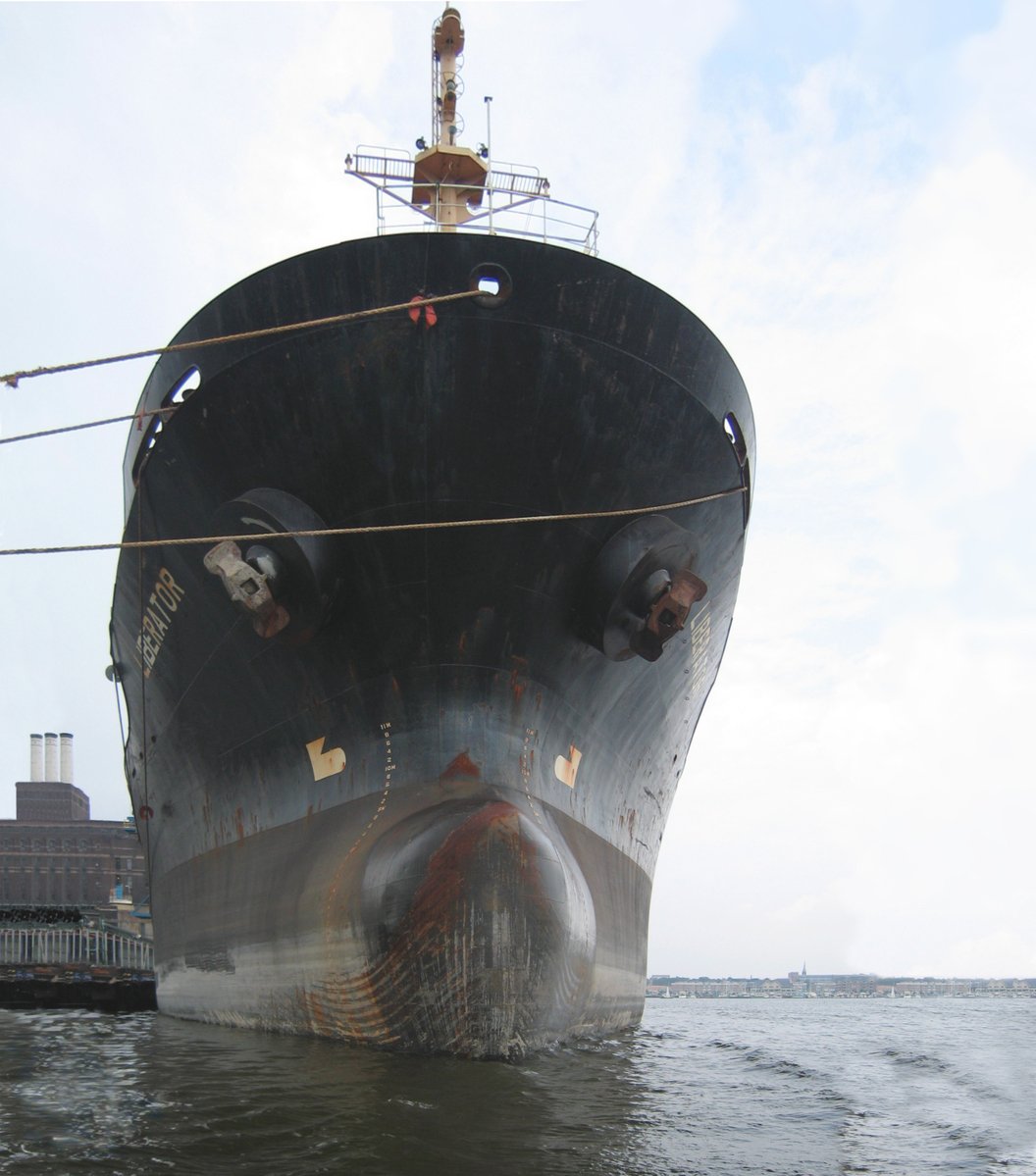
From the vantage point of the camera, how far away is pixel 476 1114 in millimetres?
4973

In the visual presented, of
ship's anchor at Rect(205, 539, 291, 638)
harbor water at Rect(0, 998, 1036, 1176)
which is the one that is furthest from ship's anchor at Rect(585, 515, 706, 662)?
harbor water at Rect(0, 998, 1036, 1176)

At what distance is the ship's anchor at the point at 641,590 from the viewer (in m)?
8.07

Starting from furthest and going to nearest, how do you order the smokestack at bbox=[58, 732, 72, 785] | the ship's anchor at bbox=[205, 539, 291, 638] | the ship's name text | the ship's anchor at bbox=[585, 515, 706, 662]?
the smokestack at bbox=[58, 732, 72, 785] → the ship's name text → the ship's anchor at bbox=[585, 515, 706, 662] → the ship's anchor at bbox=[205, 539, 291, 638]

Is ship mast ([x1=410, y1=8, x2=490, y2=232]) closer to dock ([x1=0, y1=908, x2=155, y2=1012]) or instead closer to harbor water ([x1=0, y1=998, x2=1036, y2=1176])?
harbor water ([x1=0, y1=998, x2=1036, y2=1176])

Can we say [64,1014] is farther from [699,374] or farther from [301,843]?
[699,374]

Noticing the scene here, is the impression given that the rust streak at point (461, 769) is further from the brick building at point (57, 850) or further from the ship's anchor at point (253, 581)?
the brick building at point (57, 850)

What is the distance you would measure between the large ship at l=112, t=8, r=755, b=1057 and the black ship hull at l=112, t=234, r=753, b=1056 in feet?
0.07

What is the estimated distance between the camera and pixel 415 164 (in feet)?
42.3

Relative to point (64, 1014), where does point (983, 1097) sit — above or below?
above

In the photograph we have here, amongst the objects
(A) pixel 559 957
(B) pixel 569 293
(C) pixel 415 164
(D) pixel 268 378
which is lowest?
(A) pixel 559 957

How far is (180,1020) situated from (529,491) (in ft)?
20.2

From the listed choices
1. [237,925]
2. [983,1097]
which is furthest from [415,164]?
[983,1097]

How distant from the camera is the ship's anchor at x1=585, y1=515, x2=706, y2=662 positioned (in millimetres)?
8070

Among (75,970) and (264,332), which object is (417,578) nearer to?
(264,332)
